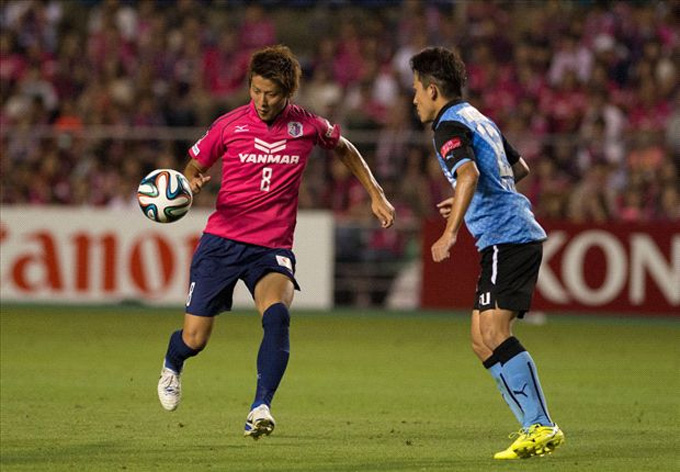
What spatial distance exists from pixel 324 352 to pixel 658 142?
283 inches

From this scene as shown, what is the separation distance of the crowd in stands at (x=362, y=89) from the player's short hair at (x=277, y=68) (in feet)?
35.9

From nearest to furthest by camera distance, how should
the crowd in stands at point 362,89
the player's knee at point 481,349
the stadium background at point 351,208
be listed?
1. the player's knee at point 481,349
2. the stadium background at point 351,208
3. the crowd in stands at point 362,89

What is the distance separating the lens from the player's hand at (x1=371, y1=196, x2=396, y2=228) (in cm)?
817

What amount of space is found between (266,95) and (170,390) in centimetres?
187

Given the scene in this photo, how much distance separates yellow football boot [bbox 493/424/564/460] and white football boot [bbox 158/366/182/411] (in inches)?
83.5

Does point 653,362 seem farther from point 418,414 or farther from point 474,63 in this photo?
point 474,63

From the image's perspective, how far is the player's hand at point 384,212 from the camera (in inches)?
322

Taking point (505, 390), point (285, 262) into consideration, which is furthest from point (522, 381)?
point (285, 262)

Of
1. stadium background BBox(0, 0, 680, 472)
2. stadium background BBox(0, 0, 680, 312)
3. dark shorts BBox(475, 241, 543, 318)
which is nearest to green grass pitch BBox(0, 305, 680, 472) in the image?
stadium background BBox(0, 0, 680, 472)

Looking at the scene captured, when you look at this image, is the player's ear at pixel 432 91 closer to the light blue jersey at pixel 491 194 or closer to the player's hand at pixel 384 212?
the light blue jersey at pixel 491 194

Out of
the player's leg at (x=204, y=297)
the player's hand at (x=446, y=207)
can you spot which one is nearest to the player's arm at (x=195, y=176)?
the player's leg at (x=204, y=297)

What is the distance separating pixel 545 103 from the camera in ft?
66.1

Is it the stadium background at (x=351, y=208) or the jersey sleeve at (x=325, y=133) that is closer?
the jersey sleeve at (x=325, y=133)

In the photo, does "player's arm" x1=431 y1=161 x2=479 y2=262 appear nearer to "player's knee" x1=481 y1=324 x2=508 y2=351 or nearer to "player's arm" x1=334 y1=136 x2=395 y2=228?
"player's knee" x1=481 y1=324 x2=508 y2=351
